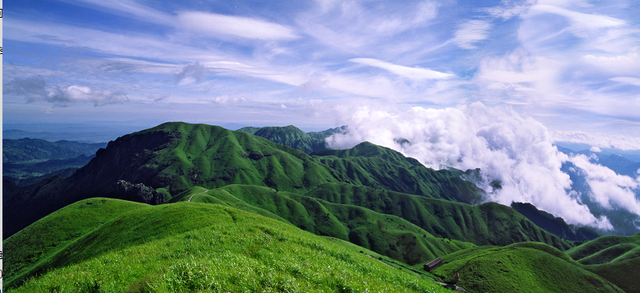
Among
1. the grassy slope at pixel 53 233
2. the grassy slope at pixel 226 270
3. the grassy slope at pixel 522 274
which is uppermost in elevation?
the grassy slope at pixel 226 270

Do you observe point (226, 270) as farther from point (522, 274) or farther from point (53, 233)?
point (53, 233)

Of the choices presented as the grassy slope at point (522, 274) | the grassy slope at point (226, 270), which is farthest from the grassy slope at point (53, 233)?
the grassy slope at point (522, 274)

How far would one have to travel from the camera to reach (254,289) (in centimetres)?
1603

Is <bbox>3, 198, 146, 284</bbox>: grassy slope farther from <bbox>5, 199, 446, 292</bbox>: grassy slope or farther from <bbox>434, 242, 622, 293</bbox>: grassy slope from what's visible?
<bbox>434, 242, 622, 293</bbox>: grassy slope

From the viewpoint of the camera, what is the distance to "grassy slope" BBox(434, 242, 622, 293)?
10638 cm

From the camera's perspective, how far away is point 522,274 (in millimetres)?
114375

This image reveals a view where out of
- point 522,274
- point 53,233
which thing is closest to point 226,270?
point 522,274

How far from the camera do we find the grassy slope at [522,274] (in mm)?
106375

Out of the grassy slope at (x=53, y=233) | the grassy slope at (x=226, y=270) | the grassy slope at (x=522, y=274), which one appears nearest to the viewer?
the grassy slope at (x=226, y=270)

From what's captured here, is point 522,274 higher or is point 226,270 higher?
point 226,270

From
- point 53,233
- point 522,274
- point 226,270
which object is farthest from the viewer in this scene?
point 522,274

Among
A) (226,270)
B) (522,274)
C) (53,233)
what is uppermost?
(226,270)

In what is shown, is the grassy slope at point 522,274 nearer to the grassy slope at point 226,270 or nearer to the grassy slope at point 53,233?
the grassy slope at point 226,270

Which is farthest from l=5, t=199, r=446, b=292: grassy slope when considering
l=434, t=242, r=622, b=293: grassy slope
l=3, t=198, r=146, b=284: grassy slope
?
l=3, t=198, r=146, b=284: grassy slope
